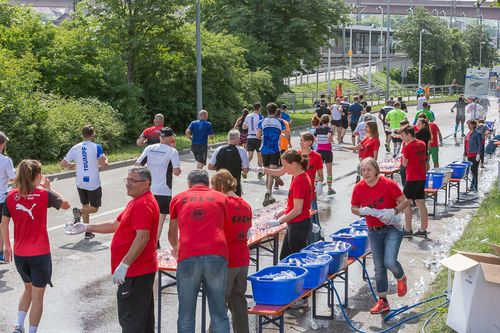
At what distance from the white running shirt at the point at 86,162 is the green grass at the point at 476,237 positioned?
5716mm

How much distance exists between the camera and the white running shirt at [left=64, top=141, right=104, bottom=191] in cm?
1302

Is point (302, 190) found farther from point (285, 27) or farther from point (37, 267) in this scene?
point (285, 27)

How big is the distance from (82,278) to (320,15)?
1373 inches

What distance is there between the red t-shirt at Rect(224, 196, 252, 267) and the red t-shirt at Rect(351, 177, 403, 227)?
210cm

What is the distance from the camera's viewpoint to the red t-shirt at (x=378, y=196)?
9312mm

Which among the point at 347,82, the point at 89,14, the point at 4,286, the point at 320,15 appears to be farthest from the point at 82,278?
the point at 347,82

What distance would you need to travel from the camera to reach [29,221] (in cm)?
815

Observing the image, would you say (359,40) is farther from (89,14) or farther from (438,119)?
(89,14)

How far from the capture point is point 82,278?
11.1 meters

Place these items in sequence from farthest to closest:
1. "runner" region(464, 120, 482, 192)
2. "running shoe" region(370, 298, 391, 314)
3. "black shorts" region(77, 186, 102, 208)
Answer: "runner" region(464, 120, 482, 192)
"black shorts" region(77, 186, 102, 208)
"running shoe" region(370, 298, 391, 314)

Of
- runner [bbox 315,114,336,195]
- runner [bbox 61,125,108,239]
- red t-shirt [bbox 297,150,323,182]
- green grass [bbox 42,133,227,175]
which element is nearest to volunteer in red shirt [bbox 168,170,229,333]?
red t-shirt [bbox 297,150,323,182]

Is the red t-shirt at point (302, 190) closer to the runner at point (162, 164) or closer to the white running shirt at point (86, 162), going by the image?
the runner at point (162, 164)

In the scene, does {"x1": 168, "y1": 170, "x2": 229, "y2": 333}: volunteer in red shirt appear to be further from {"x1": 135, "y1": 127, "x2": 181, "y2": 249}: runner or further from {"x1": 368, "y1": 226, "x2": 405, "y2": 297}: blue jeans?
{"x1": 135, "y1": 127, "x2": 181, "y2": 249}: runner

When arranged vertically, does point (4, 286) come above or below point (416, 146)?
below
